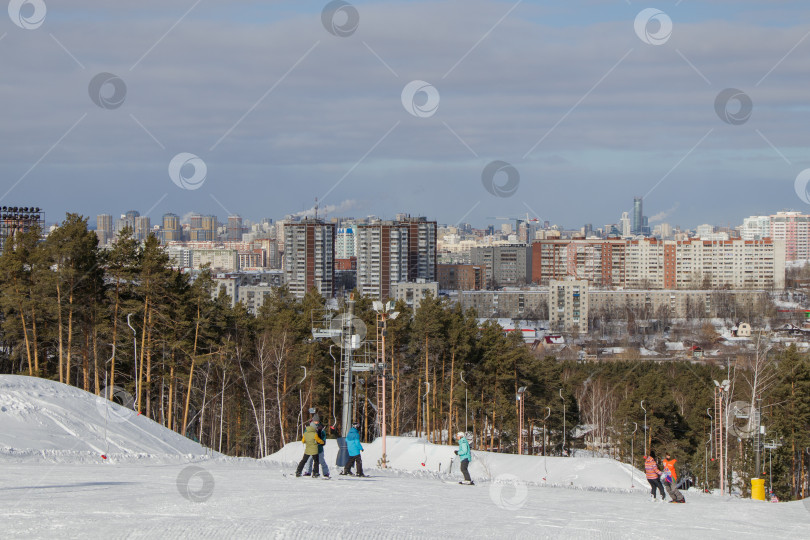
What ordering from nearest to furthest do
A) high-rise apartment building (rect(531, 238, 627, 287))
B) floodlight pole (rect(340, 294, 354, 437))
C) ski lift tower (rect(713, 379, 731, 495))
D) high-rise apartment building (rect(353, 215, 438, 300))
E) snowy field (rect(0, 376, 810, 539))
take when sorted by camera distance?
snowy field (rect(0, 376, 810, 539)), floodlight pole (rect(340, 294, 354, 437)), ski lift tower (rect(713, 379, 731, 495)), high-rise apartment building (rect(353, 215, 438, 300)), high-rise apartment building (rect(531, 238, 627, 287))

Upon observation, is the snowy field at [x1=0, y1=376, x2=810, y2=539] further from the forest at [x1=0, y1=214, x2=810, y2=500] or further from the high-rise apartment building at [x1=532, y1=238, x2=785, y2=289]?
the high-rise apartment building at [x1=532, y1=238, x2=785, y2=289]

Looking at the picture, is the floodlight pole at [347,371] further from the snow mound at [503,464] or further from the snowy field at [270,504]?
the snowy field at [270,504]

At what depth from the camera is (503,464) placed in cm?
2477

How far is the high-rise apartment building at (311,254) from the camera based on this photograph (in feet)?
470

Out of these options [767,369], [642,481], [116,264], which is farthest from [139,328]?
[767,369]

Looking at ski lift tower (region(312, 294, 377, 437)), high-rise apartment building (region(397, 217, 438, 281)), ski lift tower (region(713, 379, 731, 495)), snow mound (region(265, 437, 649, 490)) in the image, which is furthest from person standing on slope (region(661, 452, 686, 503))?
high-rise apartment building (region(397, 217, 438, 281))

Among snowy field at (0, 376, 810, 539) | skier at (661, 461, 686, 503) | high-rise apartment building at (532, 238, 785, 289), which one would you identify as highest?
high-rise apartment building at (532, 238, 785, 289)

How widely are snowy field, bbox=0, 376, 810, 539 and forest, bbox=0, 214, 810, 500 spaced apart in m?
10.8

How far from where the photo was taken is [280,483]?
12805 mm

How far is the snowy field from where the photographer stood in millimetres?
9039

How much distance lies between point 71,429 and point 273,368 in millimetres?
17689

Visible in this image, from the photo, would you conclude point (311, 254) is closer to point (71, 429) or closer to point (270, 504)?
point (71, 429)

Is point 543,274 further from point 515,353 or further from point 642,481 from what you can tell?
point 642,481

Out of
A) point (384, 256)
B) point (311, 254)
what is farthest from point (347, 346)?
point (384, 256)
